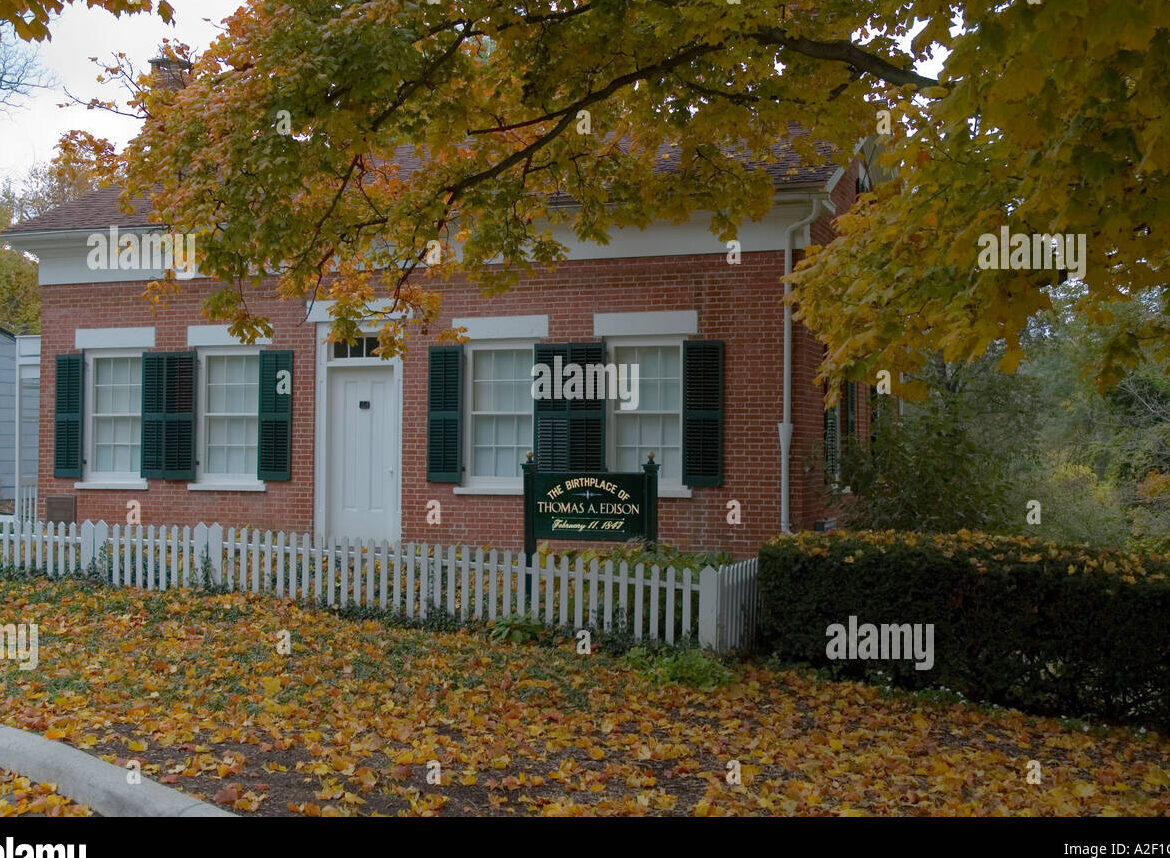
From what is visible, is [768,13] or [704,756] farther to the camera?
[768,13]

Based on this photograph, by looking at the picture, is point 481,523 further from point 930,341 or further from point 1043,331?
point 1043,331

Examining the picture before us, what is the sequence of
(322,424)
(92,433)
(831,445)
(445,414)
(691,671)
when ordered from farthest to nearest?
(92,433)
(322,424)
(445,414)
(831,445)
(691,671)

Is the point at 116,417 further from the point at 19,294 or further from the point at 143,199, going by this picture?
the point at 19,294

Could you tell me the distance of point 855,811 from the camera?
5363mm

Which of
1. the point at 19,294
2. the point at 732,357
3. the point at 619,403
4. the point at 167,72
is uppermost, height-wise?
the point at 167,72

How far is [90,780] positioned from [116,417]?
37.7ft

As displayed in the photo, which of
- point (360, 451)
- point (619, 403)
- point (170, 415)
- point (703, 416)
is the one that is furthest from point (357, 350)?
point (703, 416)

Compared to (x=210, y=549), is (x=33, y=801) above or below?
below

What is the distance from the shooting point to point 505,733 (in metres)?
6.64

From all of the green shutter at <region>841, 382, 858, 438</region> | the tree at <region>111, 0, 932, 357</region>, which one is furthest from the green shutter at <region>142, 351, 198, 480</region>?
the green shutter at <region>841, 382, 858, 438</region>

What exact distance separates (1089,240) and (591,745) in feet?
13.4

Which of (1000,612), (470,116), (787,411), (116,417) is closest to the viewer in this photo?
(1000,612)

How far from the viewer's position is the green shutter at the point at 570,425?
13.1 m
